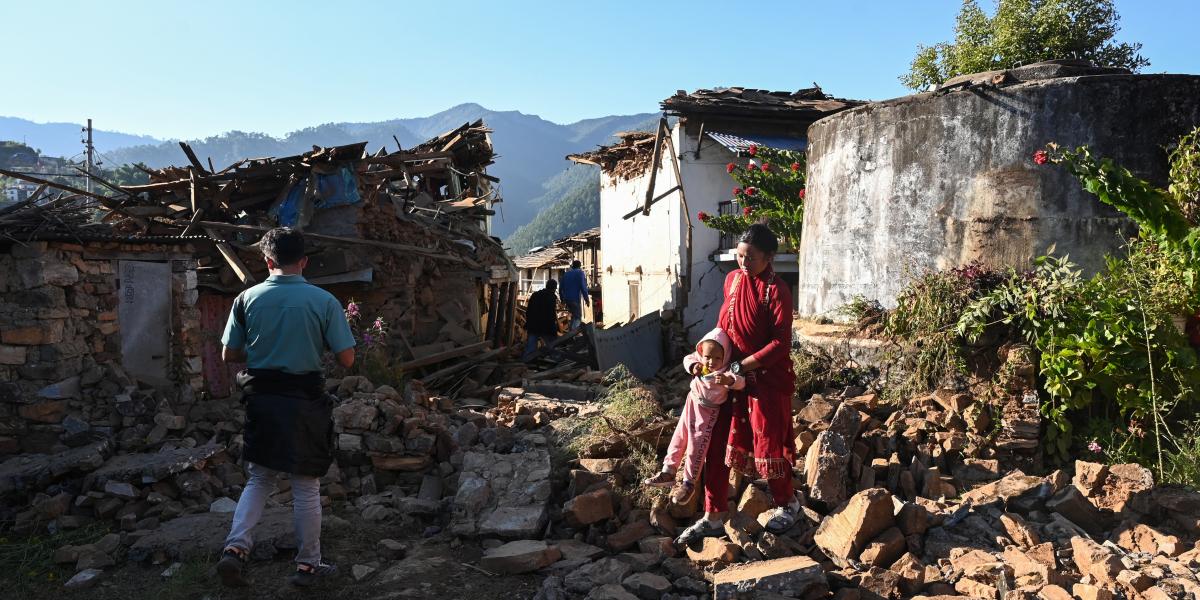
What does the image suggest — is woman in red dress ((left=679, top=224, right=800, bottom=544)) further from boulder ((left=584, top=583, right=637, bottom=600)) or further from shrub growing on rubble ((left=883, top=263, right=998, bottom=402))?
shrub growing on rubble ((left=883, top=263, right=998, bottom=402))

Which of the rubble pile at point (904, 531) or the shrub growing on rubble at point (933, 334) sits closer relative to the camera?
the rubble pile at point (904, 531)

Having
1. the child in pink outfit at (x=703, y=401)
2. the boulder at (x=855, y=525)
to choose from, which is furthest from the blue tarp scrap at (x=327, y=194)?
the boulder at (x=855, y=525)

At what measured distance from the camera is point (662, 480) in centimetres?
477

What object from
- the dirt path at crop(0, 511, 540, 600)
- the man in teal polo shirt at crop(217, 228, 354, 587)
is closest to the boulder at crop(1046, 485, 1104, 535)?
the dirt path at crop(0, 511, 540, 600)

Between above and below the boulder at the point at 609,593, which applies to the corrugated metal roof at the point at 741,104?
above

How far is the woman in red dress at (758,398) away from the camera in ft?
14.7

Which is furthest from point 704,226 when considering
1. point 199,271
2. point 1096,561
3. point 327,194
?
point 1096,561

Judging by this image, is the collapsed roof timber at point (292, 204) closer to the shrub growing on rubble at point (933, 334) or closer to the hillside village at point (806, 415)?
the hillside village at point (806, 415)

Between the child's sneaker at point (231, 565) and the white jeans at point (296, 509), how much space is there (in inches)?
1.7

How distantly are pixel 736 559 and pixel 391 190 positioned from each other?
998cm

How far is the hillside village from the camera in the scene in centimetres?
416

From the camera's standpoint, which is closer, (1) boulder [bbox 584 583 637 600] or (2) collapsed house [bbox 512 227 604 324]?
(1) boulder [bbox 584 583 637 600]

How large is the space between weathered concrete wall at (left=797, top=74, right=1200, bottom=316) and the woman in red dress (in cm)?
303

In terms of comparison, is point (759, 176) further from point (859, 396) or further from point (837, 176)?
point (859, 396)
